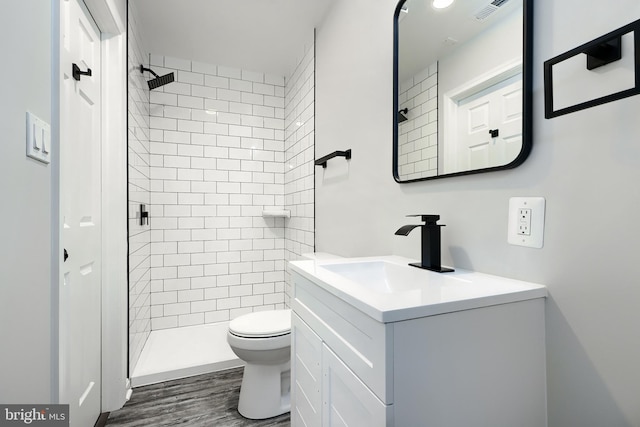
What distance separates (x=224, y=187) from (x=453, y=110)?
2.35 m

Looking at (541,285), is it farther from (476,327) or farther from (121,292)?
(121,292)

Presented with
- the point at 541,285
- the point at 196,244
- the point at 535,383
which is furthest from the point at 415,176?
the point at 196,244

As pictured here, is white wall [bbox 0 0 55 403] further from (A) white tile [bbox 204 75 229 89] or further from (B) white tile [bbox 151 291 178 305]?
(A) white tile [bbox 204 75 229 89]

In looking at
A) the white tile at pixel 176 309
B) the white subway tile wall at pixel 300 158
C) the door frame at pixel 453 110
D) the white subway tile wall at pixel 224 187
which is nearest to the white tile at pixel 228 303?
the white subway tile wall at pixel 224 187

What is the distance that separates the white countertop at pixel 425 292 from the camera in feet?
2.15

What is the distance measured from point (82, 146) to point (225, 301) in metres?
1.95

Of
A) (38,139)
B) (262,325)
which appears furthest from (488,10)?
(262,325)

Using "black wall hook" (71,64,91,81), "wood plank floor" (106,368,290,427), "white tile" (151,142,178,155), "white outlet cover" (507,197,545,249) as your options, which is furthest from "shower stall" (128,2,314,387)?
"white outlet cover" (507,197,545,249)

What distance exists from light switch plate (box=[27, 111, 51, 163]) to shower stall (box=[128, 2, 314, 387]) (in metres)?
1.58

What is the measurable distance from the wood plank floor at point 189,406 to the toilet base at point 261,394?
3 centimetres

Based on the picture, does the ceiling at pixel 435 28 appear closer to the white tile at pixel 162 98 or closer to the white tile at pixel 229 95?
the white tile at pixel 229 95

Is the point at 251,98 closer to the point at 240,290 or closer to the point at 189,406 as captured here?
the point at 240,290

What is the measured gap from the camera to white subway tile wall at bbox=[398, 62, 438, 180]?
1.21m

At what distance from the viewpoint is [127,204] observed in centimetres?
180
